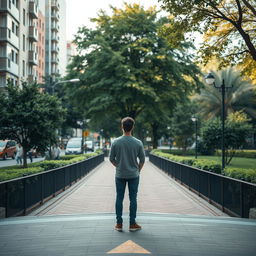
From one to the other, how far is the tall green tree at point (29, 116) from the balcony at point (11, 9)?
2612 centimetres

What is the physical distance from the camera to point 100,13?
36.0 meters

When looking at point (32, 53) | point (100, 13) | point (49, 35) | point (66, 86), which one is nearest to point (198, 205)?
point (66, 86)

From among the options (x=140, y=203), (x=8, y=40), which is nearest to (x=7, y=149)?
(x=8, y=40)

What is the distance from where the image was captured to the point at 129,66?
3228 cm

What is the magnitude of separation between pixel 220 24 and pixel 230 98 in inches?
1797

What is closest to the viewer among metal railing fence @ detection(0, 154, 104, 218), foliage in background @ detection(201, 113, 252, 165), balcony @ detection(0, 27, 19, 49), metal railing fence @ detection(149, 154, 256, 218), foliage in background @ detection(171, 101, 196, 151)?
metal railing fence @ detection(0, 154, 104, 218)

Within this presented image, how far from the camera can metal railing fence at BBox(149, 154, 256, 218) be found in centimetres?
817

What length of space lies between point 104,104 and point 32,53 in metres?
24.1

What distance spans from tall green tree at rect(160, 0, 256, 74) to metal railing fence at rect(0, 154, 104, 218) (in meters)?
6.82

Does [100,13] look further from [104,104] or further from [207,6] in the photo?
[207,6]

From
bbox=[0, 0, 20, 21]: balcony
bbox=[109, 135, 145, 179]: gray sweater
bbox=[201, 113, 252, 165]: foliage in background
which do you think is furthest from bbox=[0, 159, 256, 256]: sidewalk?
bbox=[0, 0, 20, 21]: balcony

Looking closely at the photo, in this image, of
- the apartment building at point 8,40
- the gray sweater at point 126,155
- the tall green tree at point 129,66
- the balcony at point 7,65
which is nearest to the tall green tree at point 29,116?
the gray sweater at point 126,155

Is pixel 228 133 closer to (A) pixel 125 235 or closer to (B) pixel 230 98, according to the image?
(A) pixel 125 235

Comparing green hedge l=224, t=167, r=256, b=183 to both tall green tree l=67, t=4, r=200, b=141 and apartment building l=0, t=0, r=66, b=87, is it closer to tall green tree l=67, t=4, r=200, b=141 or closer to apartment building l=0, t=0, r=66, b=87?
tall green tree l=67, t=4, r=200, b=141
